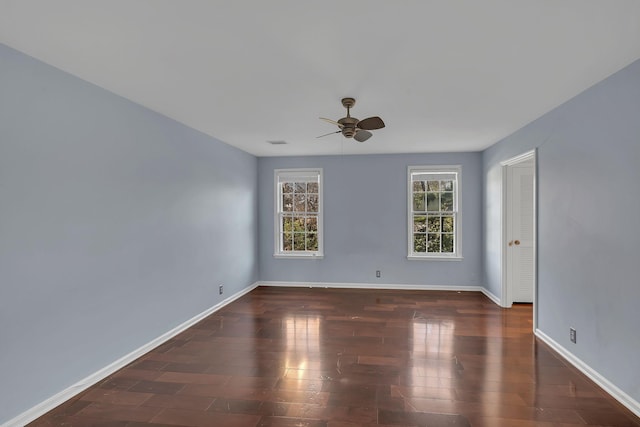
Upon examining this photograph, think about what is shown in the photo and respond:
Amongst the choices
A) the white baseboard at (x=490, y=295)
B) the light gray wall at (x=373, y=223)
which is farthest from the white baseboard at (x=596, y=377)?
the light gray wall at (x=373, y=223)

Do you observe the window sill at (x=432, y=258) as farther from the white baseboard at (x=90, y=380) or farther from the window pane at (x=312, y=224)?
the white baseboard at (x=90, y=380)

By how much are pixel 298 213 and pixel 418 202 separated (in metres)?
2.22

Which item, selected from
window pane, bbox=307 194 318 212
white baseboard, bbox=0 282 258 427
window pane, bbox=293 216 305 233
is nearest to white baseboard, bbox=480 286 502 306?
window pane, bbox=307 194 318 212

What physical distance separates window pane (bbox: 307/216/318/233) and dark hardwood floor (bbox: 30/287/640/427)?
7.10ft

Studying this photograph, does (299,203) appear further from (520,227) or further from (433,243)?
(520,227)

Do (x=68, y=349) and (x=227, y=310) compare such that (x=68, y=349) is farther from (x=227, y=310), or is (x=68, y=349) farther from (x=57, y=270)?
(x=227, y=310)

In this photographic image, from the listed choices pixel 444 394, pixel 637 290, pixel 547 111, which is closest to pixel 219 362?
pixel 444 394

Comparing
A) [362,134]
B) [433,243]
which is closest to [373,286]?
[433,243]

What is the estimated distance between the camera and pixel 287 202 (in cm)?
636

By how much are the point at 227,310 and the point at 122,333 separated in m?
1.77

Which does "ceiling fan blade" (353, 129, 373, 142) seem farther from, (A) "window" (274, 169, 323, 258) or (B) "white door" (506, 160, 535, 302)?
(A) "window" (274, 169, 323, 258)

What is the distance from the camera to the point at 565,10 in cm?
172

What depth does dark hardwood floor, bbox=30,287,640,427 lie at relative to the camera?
2.29 meters

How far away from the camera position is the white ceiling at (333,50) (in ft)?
5.70
